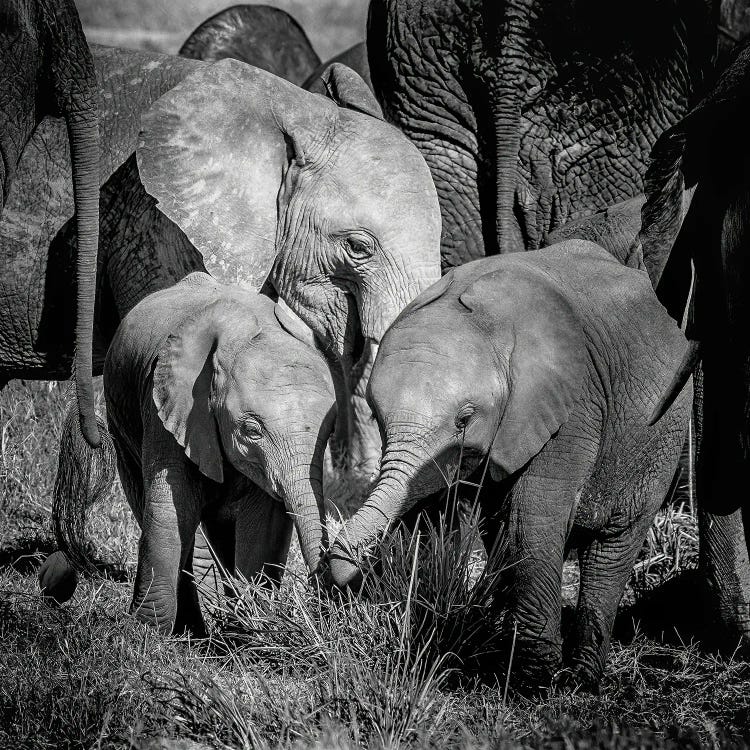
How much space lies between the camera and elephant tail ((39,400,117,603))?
4.62m

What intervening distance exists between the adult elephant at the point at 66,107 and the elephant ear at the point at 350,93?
1.12m

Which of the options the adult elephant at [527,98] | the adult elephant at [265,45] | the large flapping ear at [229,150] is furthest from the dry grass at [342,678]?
the adult elephant at [265,45]

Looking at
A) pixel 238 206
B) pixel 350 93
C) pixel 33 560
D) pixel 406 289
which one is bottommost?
pixel 33 560

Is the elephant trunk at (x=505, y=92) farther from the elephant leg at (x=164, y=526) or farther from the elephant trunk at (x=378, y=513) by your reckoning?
the elephant trunk at (x=378, y=513)

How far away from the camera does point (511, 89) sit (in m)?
5.68

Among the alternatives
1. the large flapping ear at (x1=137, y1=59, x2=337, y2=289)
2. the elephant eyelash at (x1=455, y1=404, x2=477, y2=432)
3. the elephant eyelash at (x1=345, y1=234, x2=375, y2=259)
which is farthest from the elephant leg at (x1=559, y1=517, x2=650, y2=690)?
the large flapping ear at (x1=137, y1=59, x2=337, y2=289)

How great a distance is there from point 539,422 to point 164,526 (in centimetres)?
117

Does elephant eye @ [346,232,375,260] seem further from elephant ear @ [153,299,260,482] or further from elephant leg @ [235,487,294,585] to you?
elephant leg @ [235,487,294,585]

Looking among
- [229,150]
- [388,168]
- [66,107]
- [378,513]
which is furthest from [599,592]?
[66,107]

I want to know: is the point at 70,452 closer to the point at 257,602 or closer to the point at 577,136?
the point at 257,602

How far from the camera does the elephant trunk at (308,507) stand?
3725mm

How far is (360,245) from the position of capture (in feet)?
15.5

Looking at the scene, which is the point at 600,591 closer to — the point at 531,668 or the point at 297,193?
the point at 531,668

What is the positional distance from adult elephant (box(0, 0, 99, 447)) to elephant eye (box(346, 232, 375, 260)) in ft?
2.87
